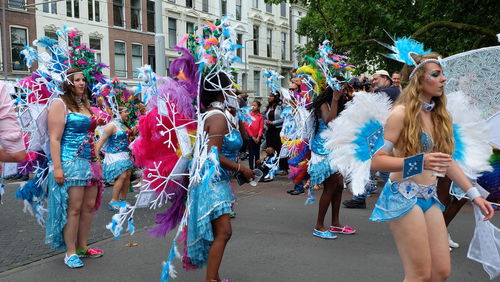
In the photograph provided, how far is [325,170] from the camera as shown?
5254 millimetres

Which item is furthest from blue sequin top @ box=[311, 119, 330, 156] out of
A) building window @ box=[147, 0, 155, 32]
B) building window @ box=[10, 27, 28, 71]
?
building window @ box=[147, 0, 155, 32]

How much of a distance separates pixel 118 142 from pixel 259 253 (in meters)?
3.31

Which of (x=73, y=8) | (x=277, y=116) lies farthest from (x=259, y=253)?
(x=73, y=8)

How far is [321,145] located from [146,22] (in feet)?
85.4

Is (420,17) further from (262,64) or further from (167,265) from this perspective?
(262,64)

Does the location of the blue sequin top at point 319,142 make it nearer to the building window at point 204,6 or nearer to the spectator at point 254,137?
the spectator at point 254,137

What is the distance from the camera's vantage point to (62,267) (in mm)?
4277

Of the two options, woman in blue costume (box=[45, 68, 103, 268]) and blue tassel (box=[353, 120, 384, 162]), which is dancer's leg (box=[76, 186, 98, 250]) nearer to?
woman in blue costume (box=[45, 68, 103, 268])

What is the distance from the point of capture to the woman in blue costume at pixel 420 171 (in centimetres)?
259

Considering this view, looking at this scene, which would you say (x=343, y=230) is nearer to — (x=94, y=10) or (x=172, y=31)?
(x=94, y=10)

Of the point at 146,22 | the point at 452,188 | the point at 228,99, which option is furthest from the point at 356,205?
the point at 146,22

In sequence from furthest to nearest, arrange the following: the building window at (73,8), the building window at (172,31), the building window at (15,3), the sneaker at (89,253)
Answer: the building window at (172,31), the building window at (73,8), the building window at (15,3), the sneaker at (89,253)

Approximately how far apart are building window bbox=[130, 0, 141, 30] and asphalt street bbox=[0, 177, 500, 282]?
2380 cm

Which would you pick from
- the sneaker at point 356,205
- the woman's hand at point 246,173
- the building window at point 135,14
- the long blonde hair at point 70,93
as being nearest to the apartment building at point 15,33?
the building window at point 135,14
